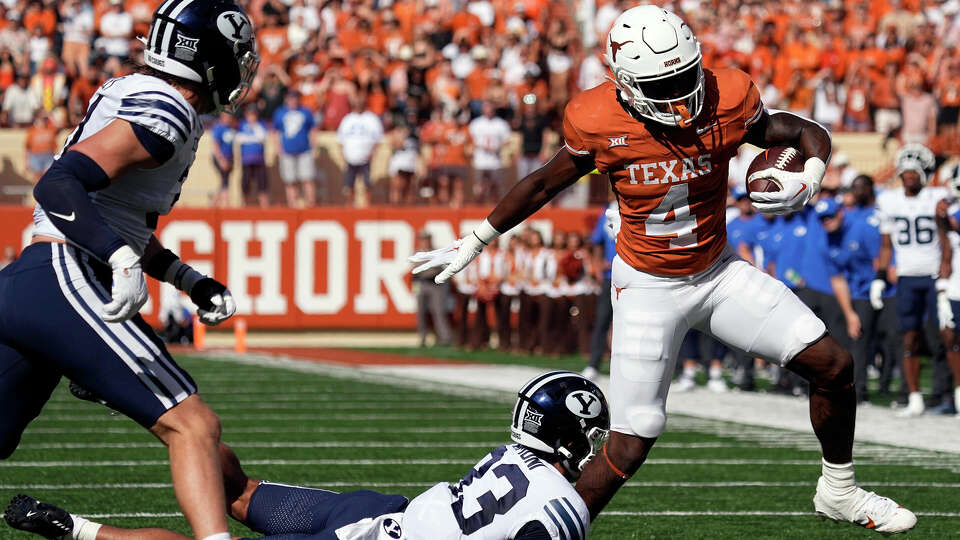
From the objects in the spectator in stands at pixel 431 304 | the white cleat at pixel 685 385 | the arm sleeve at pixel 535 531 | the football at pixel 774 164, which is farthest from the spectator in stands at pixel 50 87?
the arm sleeve at pixel 535 531

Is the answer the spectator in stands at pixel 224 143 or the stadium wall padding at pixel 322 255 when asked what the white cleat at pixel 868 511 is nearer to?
the stadium wall padding at pixel 322 255

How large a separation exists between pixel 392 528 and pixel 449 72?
17469 millimetres

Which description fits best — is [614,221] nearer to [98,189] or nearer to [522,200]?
[522,200]

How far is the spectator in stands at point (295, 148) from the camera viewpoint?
19531mm

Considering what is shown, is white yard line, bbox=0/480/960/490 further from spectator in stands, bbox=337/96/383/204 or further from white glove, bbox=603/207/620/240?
spectator in stands, bbox=337/96/383/204

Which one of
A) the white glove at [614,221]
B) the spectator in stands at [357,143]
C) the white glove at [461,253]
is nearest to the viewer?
the white glove at [461,253]

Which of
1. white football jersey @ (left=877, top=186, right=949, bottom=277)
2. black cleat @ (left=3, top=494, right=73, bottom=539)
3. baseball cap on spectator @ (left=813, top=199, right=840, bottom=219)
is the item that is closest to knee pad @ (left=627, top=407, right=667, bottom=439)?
black cleat @ (left=3, top=494, right=73, bottom=539)

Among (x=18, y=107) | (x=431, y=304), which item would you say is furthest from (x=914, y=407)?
(x=18, y=107)

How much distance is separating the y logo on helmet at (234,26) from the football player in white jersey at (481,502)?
50.5 inches

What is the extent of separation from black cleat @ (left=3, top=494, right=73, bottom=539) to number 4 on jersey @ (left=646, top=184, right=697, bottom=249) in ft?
7.40

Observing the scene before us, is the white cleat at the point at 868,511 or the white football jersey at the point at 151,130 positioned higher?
the white football jersey at the point at 151,130

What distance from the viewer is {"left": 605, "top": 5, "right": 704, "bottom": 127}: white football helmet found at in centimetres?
521

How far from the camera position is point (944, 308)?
11.2 metres

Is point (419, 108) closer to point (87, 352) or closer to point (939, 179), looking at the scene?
point (939, 179)
